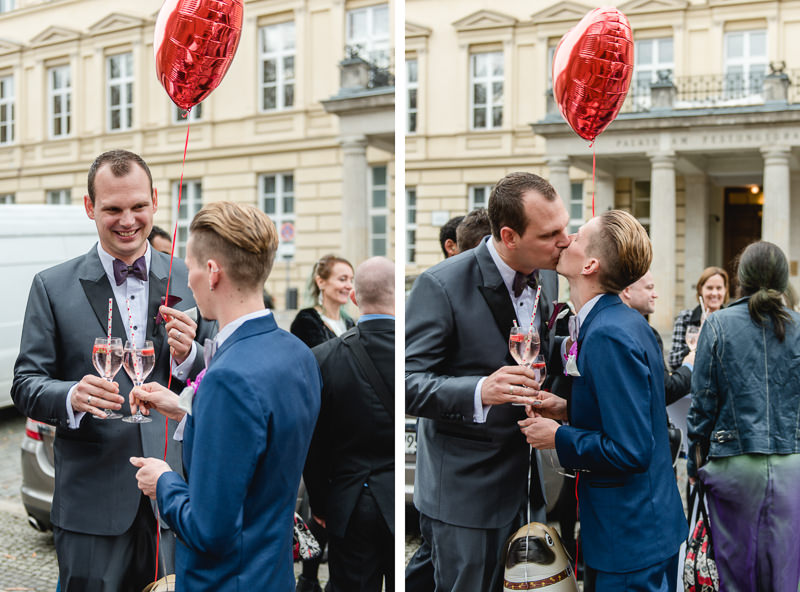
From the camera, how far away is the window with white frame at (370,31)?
14.4 meters

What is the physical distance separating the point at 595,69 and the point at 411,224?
34.4ft

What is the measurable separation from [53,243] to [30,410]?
6407mm

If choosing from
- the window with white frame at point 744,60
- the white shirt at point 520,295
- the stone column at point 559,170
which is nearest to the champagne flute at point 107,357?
the white shirt at point 520,295

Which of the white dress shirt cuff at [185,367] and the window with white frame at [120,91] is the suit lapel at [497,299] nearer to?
the white dress shirt cuff at [185,367]

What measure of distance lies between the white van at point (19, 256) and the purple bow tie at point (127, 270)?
18.0 feet

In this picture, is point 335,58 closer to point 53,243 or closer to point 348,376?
point 53,243

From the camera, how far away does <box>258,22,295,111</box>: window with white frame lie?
16.8 meters

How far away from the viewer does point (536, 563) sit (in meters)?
2.33

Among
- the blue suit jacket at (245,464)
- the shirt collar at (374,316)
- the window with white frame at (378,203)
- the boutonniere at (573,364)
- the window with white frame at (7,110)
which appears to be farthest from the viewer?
the window with white frame at (7,110)

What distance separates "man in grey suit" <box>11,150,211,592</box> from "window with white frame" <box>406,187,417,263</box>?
9651 millimetres

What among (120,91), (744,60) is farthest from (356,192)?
(744,60)

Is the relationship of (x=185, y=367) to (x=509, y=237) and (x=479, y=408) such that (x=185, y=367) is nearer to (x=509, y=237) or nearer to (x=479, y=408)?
(x=479, y=408)

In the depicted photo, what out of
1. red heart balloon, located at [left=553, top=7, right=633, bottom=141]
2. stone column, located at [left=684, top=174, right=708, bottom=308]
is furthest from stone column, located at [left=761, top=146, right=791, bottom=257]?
red heart balloon, located at [left=553, top=7, right=633, bottom=141]

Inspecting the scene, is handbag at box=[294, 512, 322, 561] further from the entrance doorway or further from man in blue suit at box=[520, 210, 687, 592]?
the entrance doorway
